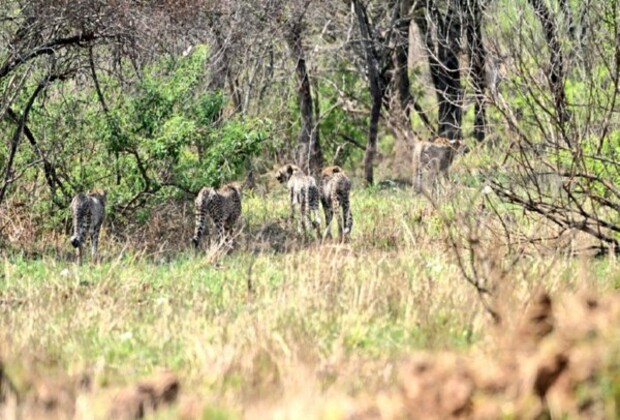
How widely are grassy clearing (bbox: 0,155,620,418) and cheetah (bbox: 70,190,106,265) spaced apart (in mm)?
2121

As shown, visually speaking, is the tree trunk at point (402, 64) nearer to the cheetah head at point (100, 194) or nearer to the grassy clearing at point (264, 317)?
the cheetah head at point (100, 194)

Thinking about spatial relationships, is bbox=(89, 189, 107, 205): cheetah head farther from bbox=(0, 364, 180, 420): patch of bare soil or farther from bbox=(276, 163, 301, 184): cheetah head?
bbox=(0, 364, 180, 420): patch of bare soil

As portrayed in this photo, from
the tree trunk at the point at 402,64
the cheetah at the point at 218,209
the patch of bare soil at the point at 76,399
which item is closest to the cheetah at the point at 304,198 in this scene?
the cheetah at the point at 218,209

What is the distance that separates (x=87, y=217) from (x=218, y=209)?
6.31ft

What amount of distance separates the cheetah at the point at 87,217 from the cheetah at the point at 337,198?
3.60m

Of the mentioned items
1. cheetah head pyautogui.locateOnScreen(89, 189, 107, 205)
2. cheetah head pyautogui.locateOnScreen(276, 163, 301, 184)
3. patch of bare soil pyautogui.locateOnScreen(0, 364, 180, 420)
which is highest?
cheetah head pyautogui.locateOnScreen(276, 163, 301, 184)

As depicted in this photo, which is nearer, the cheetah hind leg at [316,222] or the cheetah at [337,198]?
the cheetah hind leg at [316,222]

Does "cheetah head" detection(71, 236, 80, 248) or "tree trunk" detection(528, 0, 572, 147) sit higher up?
"tree trunk" detection(528, 0, 572, 147)

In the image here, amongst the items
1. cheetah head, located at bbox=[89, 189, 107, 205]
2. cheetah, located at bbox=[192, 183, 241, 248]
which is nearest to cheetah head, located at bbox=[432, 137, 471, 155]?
cheetah, located at bbox=[192, 183, 241, 248]

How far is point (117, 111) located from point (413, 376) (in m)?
12.8

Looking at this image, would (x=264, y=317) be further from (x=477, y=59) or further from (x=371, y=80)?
(x=371, y=80)

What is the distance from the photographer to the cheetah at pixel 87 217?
16812 millimetres

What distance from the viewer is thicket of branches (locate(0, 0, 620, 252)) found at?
46.6 ft

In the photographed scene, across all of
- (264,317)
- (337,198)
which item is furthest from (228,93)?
(264,317)
